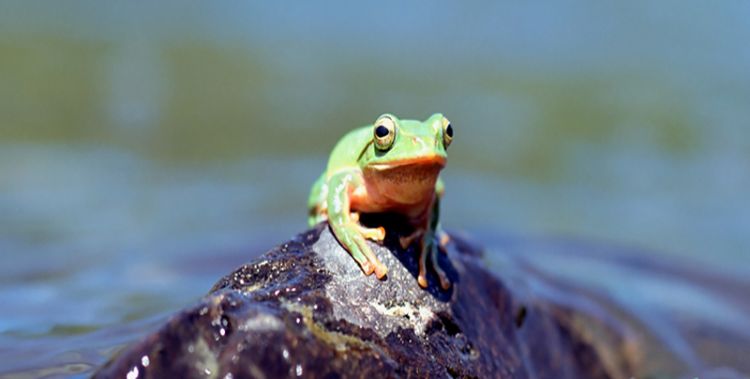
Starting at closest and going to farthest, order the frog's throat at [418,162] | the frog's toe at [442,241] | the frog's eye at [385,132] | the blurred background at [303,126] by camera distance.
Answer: the frog's throat at [418,162]
the frog's eye at [385,132]
the frog's toe at [442,241]
the blurred background at [303,126]

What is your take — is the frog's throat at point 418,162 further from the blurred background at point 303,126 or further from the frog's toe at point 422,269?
the blurred background at point 303,126

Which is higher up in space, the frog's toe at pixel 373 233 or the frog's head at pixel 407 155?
the frog's head at pixel 407 155

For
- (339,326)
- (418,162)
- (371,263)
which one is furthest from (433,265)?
(339,326)

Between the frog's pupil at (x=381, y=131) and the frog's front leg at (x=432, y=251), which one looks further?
the frog's front leg at (x=432, y=251)

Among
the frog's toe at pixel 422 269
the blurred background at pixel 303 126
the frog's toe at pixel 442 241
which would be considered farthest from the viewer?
the blurred background at pixel 303 126

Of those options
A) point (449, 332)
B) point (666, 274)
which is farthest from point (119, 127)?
point (449, 332)

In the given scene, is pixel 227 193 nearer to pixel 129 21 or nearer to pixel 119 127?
pixel 119 127

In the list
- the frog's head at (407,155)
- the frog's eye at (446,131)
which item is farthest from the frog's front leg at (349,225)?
the frog's eye at (446,131)
